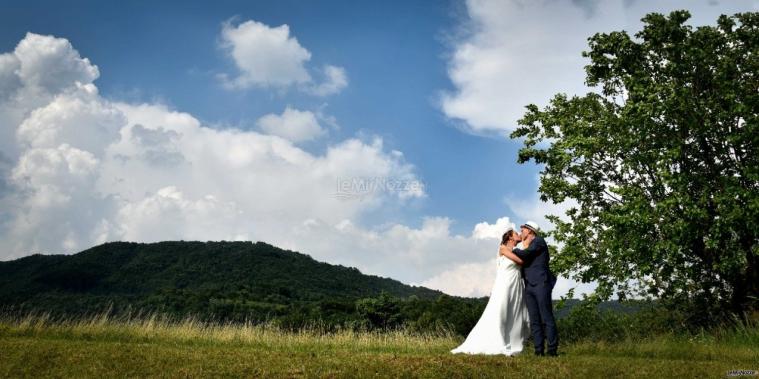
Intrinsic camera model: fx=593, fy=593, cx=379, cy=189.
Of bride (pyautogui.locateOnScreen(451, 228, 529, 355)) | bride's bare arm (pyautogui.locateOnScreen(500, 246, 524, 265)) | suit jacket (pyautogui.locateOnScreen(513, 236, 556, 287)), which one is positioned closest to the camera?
suit jacket (pyautogui.locateOnScreen(513, 236, 556, 287))

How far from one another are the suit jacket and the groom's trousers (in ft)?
0.36

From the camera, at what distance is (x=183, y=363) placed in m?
12.5

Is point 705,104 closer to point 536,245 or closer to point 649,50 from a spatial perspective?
point 649,50

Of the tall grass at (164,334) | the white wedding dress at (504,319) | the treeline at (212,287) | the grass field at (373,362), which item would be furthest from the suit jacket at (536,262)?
the treeline at (212,287)

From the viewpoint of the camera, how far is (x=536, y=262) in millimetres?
12922

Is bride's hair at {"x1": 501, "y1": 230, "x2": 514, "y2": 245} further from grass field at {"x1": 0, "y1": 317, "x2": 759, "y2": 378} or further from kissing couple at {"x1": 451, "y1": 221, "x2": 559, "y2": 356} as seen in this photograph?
grass field at {"x1": 0, "y1": 317, "x2": 759, "y2": 378}

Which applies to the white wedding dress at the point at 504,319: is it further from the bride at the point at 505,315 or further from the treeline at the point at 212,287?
the treeline at the point at 212,287

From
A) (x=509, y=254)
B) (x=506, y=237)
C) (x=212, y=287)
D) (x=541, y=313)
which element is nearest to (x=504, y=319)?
(x=541, y=313)

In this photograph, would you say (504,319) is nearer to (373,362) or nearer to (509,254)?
(509,254)

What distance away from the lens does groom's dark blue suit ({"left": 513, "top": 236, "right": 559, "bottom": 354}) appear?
12.7 metres

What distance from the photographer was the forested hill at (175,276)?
99062 mm

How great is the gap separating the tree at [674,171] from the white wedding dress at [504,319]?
8750 millimetres

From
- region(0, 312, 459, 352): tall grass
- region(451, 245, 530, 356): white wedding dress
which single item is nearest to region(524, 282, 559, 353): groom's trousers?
region(451, 245, 530, 356): white wedding dress

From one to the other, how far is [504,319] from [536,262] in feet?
5.49
